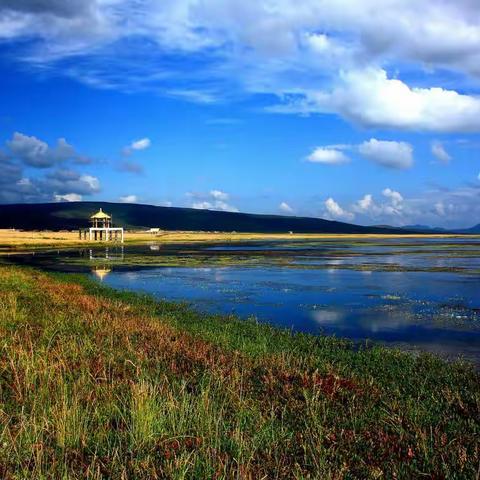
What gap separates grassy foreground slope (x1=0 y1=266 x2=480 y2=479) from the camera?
726 cm

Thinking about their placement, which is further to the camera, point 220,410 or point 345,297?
point 345,297

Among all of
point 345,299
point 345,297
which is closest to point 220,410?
point 345,299

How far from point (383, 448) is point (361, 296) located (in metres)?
25.2

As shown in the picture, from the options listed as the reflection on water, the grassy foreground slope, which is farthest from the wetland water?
the grassy foreground slope

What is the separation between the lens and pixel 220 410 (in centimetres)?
880

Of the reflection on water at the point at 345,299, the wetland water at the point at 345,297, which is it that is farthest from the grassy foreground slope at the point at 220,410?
the wetland water at the point at 345,297

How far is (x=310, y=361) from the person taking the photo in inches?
573

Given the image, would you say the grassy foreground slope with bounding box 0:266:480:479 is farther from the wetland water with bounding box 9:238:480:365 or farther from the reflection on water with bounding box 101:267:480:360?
the wetland water with bounding box 9:238:480:365

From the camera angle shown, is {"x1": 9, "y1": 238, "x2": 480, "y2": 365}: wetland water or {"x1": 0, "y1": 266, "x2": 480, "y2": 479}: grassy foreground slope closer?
{"x1": 0, "y1": 266, "x2": 480, "y2": 479}: grassy foreground slope

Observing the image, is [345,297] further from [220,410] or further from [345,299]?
[220,410]

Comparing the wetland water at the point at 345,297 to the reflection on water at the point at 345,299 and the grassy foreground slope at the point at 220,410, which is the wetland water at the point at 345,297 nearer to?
the reflection on water at the point at 345,299

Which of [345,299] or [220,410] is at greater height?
[220,410]

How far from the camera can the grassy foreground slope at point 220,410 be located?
286 inches

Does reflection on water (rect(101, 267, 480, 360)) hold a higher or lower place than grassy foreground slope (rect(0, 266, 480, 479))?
lower
